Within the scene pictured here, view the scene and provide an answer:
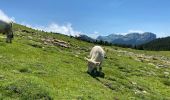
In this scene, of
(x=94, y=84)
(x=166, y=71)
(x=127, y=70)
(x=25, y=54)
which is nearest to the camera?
(x=94, y=84)

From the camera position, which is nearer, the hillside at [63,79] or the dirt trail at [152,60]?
the hillside at [63,79]

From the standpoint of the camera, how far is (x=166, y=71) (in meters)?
48.7

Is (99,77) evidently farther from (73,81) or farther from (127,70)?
(127,70)

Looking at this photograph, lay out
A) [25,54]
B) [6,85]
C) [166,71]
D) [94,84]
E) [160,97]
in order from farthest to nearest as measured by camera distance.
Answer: [166,71] → [25,54] → [160,97] → [94,84] → [6,85]

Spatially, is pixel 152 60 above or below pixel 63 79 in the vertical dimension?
above

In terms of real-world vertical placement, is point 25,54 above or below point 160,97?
above

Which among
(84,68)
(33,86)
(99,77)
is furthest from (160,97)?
(33,86)

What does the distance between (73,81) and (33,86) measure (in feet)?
18.7

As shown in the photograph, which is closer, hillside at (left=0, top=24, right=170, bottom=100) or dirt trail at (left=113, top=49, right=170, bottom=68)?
hillside at (left=0, top=24, right=170, bottom=100)

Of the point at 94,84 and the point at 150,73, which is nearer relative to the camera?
the point at 94,84

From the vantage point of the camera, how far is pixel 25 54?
119 ft

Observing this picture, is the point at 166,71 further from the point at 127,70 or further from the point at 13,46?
the point at 13,46

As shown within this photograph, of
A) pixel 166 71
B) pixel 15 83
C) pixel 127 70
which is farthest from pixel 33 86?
pixel 166 71

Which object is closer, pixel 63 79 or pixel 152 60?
pixel 63 79
